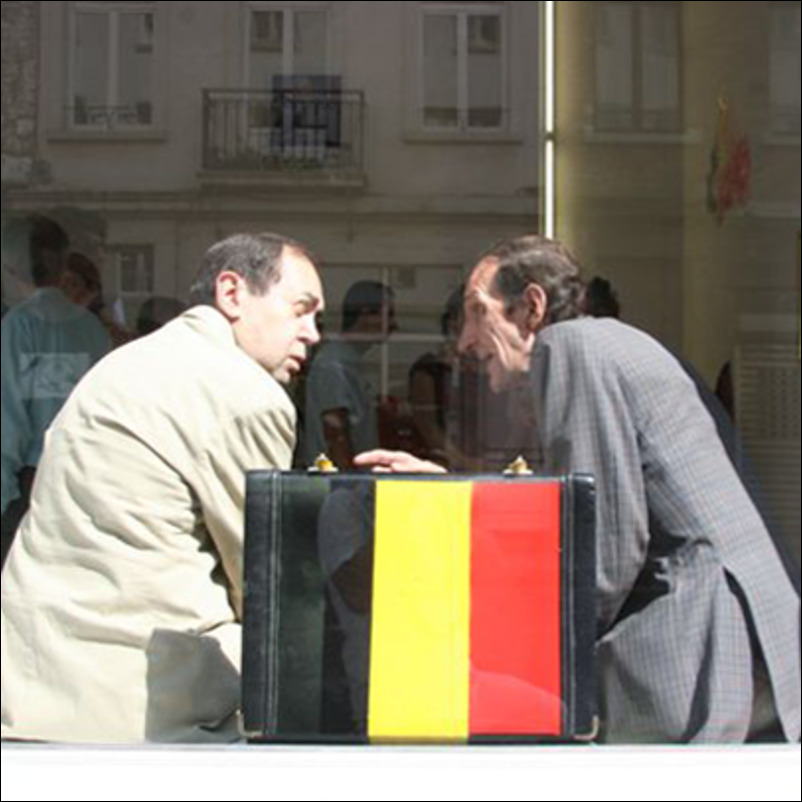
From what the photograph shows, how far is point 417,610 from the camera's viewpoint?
2.48 meters

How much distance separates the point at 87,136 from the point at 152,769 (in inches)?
83.1

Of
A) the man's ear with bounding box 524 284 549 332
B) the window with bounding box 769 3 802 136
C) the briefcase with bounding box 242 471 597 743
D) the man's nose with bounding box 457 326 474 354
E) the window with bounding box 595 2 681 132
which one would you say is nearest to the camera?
the briefcase with bounding box 242 471 597 743

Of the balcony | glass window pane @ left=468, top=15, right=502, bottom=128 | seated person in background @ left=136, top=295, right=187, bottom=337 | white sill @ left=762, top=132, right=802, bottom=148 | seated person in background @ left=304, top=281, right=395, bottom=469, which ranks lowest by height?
seated person in background @ left=304, top=281, right=395, bottom=469

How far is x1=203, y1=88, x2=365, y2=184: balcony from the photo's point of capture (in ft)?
12.8

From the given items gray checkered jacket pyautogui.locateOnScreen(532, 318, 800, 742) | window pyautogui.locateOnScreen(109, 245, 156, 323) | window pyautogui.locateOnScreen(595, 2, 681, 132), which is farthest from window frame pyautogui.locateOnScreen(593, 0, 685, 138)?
gray checkered jacket pyautogui.locateOnScreen(532, 318, 800, 742)

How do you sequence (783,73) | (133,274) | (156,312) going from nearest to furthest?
1. (156,312)
2. (133,274)
3. (783,73)

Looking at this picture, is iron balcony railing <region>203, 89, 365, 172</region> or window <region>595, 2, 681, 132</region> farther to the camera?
window <region>595, 2, 681, 132</region>

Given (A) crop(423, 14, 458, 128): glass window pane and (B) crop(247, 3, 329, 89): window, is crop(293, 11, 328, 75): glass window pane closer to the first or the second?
(B) crop(247, 3, 329, 89): window

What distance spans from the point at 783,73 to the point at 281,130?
70.2 inches

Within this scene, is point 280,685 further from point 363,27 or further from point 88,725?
point 363,27

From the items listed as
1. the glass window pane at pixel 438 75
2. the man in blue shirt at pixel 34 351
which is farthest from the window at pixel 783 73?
the man in blue shirt at pixel 34 351

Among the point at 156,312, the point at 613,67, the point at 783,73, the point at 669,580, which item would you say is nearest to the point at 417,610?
the point at 669,580

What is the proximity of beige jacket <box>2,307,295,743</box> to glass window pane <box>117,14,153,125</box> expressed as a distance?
1.56 meters

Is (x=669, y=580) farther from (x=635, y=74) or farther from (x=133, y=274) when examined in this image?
(x=635, y=74)
